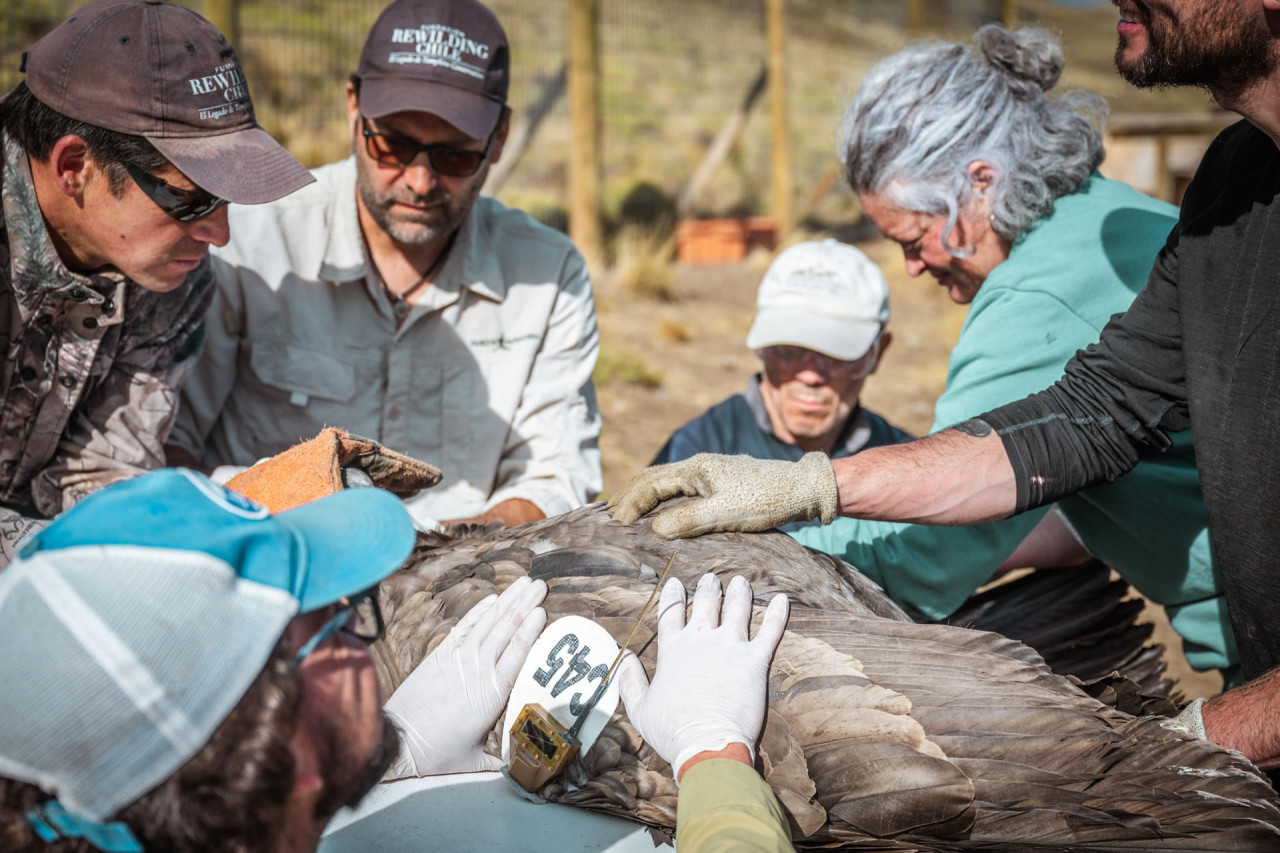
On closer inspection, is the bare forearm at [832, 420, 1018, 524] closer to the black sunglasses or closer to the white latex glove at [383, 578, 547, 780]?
the white latex glove at [383, 578, 547, 780]

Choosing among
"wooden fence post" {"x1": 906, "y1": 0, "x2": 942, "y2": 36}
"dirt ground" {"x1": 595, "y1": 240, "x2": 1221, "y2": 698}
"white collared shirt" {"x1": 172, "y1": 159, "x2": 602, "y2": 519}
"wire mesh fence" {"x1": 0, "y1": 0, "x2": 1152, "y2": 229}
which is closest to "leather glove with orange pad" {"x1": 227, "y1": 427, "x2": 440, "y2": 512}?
"white collared shirt" {"x1": 172, "y1": 159, "x2": 602, "y2": 519}

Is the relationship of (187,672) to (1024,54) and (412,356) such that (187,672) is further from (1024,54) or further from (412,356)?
(1024,54)

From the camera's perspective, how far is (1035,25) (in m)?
3.15

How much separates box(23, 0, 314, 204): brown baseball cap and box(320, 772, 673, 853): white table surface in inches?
52.7

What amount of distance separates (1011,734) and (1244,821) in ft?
1.14

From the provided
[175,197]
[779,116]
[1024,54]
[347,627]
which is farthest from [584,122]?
[347,627]

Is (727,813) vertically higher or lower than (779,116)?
lower

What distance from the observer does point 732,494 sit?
2.20m

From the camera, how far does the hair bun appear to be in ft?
9.21

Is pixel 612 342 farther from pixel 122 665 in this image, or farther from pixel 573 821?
pixel 122 665

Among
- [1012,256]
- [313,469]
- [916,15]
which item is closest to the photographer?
[313,469]

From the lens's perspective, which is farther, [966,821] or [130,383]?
[130,383]

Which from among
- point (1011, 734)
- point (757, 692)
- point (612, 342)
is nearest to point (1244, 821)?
point (1011, 734)

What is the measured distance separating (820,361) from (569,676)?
1777 mm
